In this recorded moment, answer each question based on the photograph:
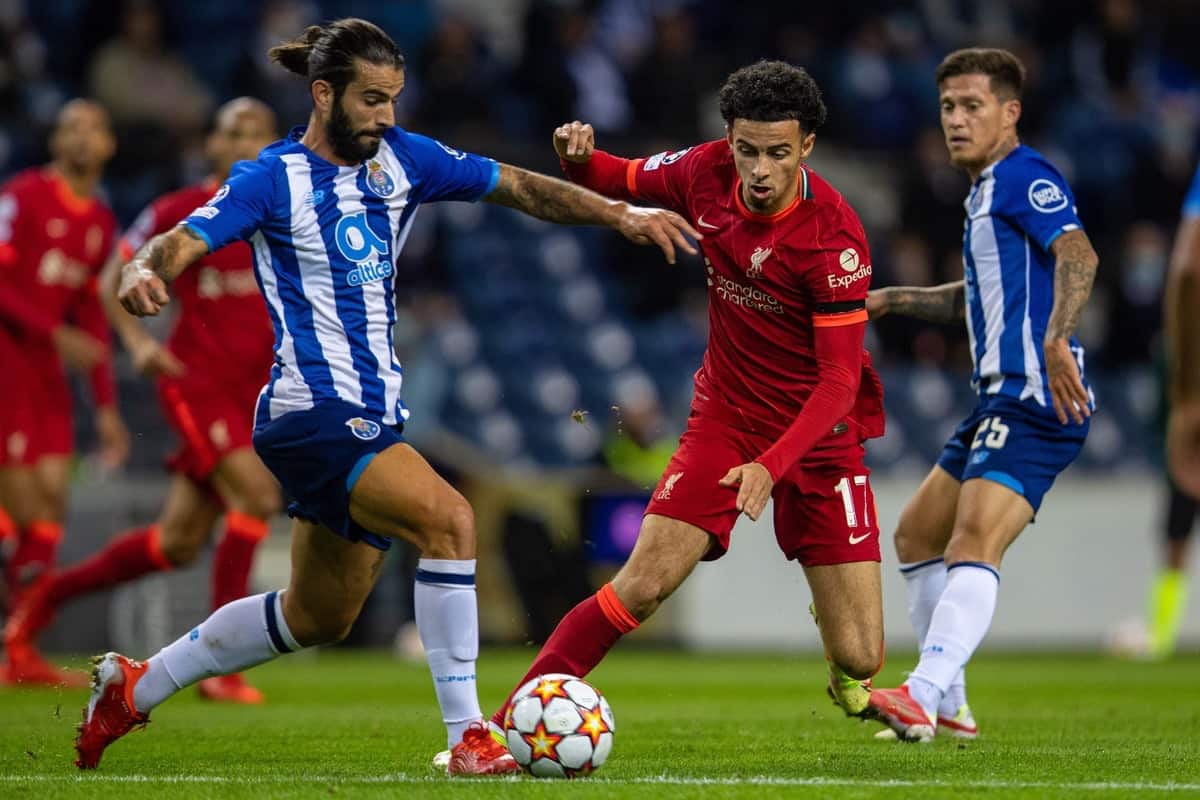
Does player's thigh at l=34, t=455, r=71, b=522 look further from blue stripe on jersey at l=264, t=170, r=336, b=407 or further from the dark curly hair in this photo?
the dark curly hair

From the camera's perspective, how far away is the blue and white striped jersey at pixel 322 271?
5.68 m

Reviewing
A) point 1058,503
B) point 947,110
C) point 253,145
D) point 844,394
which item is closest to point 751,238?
point 844,394

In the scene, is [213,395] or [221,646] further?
[213,395]

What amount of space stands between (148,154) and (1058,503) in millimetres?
7309

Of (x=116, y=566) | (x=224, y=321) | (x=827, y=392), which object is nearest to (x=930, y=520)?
(x=827, y=392)

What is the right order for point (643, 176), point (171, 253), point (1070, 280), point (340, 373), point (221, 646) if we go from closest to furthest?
point (171, 253) < point (340, 373) < point (221, 646) < point (643, 176) < point (1070, 280)

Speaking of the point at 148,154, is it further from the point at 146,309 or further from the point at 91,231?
the point at 146,309

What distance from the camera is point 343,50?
18.9ft

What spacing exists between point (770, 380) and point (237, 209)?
6.07 ft

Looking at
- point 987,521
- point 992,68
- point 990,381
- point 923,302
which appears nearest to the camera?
point 987,521

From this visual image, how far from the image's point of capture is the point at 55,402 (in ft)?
33.9

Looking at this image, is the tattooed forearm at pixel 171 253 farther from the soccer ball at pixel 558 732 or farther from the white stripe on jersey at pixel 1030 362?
the white stripe on jersey at pixel 1030 362

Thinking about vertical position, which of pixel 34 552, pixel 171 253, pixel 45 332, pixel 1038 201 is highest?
pixel 1038 201

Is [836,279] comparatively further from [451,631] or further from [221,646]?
[221,646]
